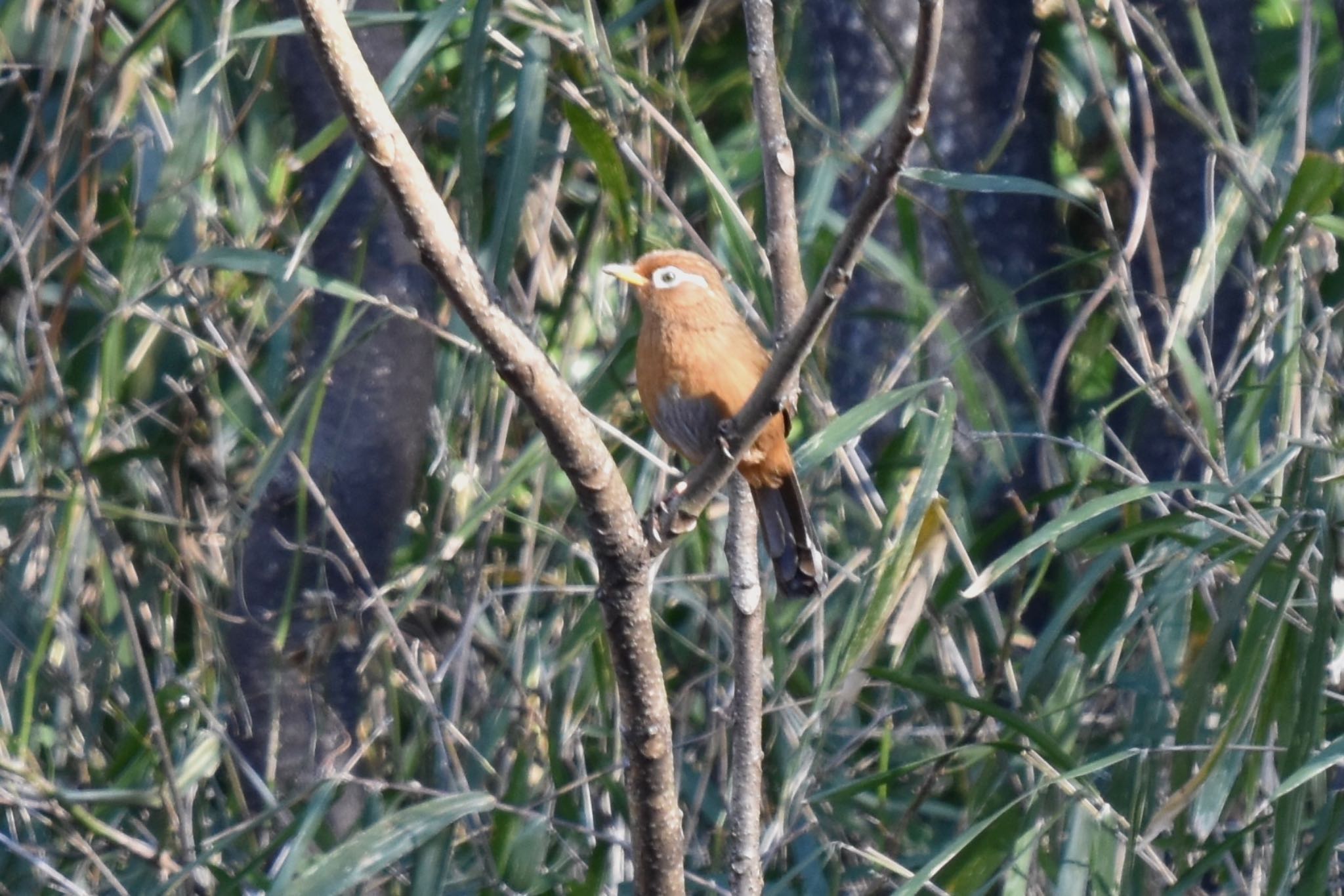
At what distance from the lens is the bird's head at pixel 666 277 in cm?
377

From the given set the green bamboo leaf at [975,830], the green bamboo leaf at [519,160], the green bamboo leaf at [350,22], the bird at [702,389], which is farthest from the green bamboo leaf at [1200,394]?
the green bamboo leaf at [350,22]

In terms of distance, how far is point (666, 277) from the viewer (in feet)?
12.4

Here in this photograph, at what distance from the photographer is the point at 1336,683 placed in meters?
3.31

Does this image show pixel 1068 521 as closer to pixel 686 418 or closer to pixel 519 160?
pixel 686 418

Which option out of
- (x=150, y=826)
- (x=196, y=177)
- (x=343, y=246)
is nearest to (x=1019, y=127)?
(x=343, y=246)

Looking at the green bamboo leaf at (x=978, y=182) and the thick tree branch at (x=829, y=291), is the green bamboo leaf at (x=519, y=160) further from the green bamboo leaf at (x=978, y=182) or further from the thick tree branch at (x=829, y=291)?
the green bamboo leaf at (x=978, y=182)

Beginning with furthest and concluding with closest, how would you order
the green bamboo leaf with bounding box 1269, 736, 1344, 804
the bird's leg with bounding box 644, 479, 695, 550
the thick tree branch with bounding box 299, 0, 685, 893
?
the bird's leg with bounding box 644, 479, 695, 550 → the green bamboo leaf with bounding box 1269, 736, 1344, 804 → the thick tree branch with bounding box 299, 0, 685, 893

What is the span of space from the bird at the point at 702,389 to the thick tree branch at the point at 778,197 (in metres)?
0.95

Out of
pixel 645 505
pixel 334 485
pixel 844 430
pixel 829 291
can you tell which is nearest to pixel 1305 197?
pixel 844 430

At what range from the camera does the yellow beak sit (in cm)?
372

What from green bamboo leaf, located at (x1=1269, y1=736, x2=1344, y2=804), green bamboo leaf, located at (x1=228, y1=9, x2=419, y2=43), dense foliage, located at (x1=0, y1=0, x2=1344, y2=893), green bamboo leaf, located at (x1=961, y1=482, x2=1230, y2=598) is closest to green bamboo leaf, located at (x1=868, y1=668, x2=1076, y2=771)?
dense foliage, located at (x1=0, y1=0, x2=1344, y2=893)

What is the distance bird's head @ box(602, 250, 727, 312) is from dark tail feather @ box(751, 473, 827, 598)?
49 centimetres

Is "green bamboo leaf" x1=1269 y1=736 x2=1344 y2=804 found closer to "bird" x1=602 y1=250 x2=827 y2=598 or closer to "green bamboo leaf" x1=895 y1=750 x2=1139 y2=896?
"green bamboo leaf" x1=895 y1=750 x2=1139 y2=896

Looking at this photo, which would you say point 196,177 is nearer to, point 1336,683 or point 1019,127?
point 1019,127
